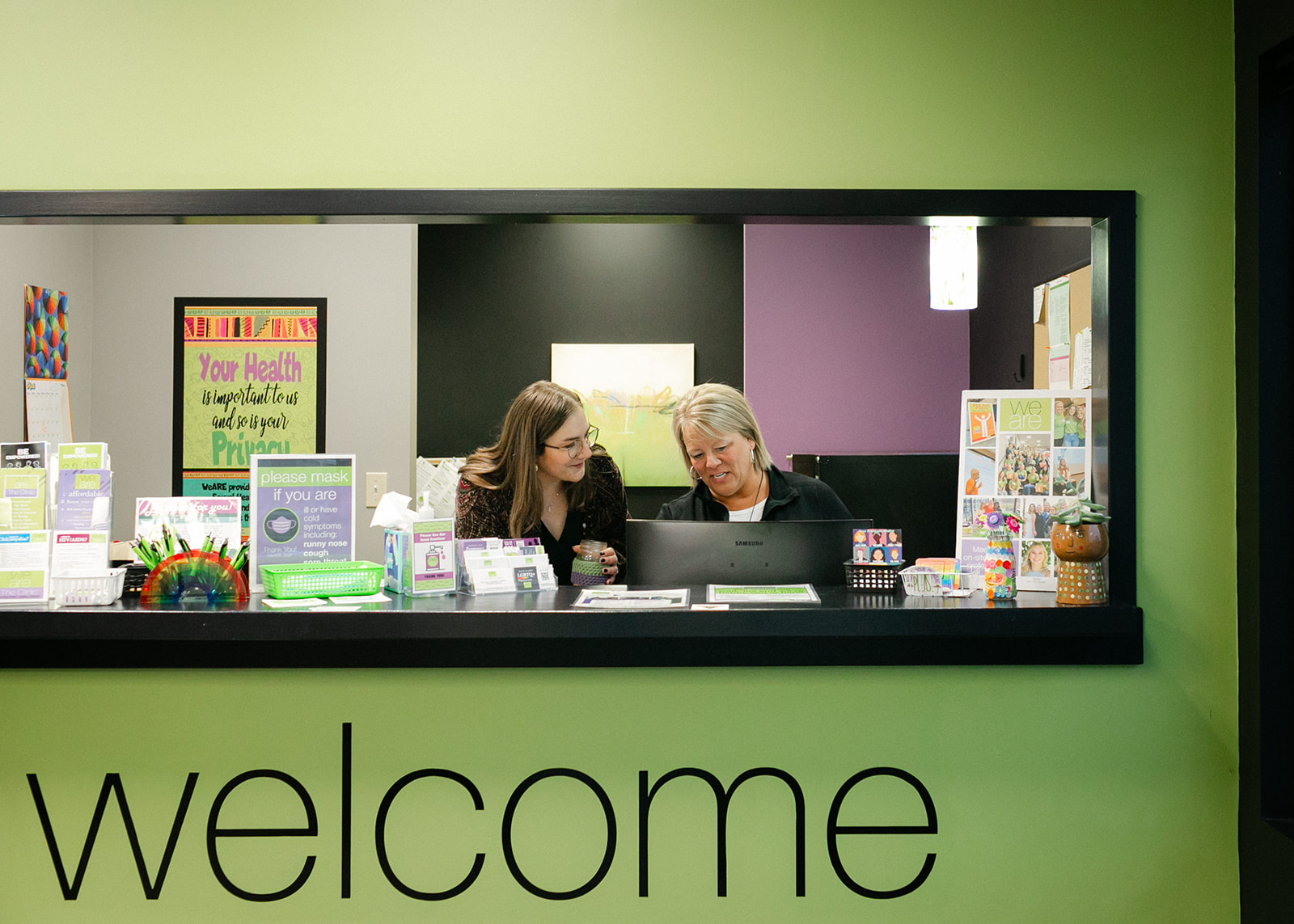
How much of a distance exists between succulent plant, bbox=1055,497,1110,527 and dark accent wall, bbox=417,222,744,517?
2.53 meters

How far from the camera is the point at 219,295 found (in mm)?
4039

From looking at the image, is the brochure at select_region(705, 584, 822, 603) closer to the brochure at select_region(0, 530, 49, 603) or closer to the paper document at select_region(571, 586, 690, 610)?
the paper document at select_region(571, 586, 690, 610)

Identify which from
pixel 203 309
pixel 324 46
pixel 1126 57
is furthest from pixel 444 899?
pixel 203 309

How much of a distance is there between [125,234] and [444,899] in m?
3.35

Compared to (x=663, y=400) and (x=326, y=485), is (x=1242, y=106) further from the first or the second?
(x=663, y=400)

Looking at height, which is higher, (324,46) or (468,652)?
(324,46)

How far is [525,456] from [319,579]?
112 centimetres

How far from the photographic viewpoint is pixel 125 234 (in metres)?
4.00

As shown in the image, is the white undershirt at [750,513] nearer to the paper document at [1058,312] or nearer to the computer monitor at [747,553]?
the computer monitor at [747,553]

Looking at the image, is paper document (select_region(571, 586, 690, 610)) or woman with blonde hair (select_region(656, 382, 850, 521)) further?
woman with blonde hair (select_region(656, 382, 850, 521))

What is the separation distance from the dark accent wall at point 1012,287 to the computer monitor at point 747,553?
158cm

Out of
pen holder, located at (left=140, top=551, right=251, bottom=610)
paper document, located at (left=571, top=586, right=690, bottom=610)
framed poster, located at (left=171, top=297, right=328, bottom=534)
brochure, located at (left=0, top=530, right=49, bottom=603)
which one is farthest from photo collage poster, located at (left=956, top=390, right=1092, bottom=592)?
framed poster, located at (left=171, top=297, right=328, bottom=534)

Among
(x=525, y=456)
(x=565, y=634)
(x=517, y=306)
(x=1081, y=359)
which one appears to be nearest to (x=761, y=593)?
(x=565, y=634)

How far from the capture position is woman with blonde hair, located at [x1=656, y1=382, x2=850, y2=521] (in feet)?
9.85
